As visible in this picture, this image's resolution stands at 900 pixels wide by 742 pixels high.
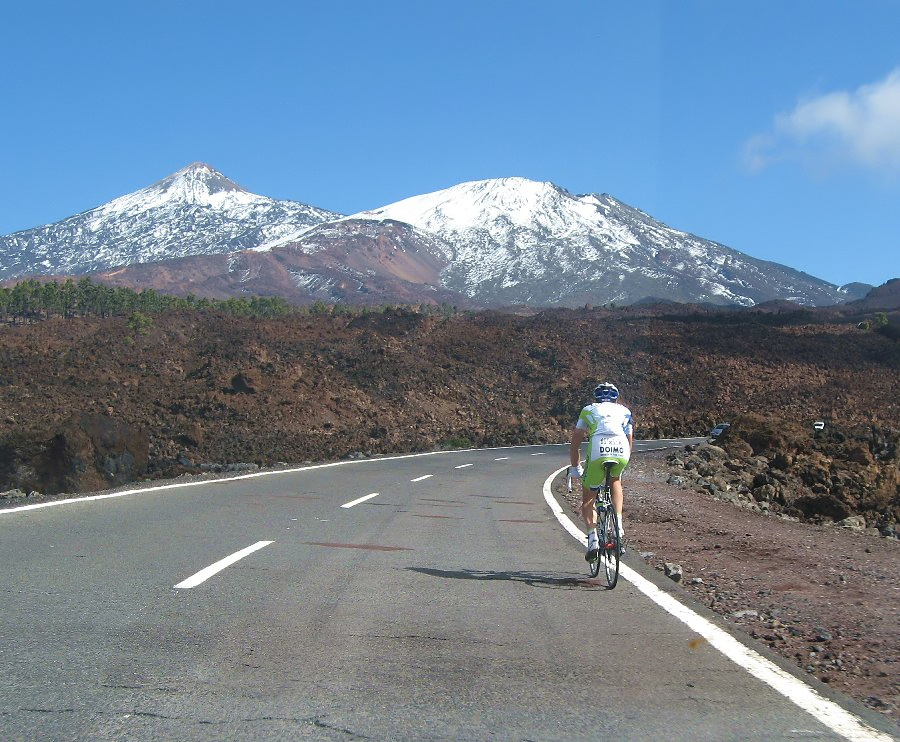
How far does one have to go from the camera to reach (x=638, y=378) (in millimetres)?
63219

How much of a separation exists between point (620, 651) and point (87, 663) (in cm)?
305

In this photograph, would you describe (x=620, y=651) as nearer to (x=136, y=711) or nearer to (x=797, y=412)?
(x=136, y=711)

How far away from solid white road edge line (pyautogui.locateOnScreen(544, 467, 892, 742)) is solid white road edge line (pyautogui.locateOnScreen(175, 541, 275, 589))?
355 centimetres

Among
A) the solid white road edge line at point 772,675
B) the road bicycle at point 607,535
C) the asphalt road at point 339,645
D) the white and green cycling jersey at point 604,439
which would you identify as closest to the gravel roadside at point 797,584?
the solid white road edge line at point 772,675

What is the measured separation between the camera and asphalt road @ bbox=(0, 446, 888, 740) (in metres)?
4.37

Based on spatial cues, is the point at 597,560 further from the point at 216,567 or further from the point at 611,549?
the point at 216,567

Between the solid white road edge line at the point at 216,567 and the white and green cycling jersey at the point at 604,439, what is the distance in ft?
10.7

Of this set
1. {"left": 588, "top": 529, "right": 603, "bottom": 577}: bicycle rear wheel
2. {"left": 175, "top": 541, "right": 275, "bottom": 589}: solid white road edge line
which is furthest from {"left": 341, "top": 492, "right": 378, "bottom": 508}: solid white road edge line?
{"left": 588, "top": 529, "right": 603, "bottom": 577}: bicycle rear wheel

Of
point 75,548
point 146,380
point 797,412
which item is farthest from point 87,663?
point 797,412

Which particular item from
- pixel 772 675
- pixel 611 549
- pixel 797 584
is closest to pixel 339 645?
pixel 772 675

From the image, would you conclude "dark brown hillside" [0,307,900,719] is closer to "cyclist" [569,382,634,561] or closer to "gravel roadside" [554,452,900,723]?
"gravel roadside" [554,452,900,723]

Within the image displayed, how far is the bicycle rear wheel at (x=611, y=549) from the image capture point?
25.9ft

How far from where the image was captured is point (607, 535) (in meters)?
8.13

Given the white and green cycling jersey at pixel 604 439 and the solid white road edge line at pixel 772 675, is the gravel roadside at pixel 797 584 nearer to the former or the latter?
the solid white road edge line at pixel 772 675
